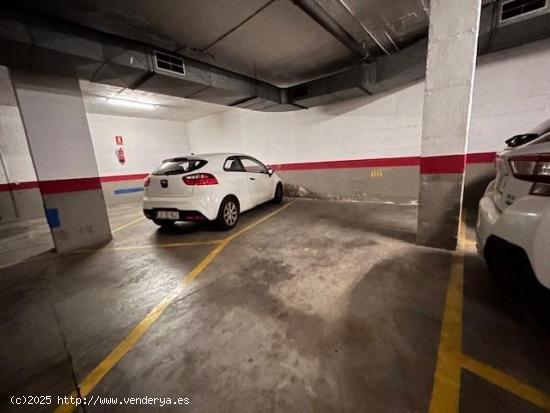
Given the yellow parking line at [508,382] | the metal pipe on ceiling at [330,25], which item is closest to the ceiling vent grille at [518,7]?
the metal pipe on ceiling at [330,25]

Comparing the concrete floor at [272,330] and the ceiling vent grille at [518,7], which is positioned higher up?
the ceiling vent grille at [518,7]

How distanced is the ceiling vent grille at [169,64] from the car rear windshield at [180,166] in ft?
4.82

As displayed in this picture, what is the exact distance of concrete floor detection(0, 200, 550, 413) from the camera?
1.27 m

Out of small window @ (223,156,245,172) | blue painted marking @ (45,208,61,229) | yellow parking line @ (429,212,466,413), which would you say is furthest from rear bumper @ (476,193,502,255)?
blue painted marking @ (45,208,61,229)

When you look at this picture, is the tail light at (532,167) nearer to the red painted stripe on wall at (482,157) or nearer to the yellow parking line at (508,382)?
the yellow parking line at (508,382)

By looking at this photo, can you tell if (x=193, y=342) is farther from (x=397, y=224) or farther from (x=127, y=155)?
(x=127, y=155)

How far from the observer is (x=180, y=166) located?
3.88m

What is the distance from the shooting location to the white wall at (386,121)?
12.6 feet

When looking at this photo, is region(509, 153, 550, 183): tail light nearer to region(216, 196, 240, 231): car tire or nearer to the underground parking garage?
the underground parking garage

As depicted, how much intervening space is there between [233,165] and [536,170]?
401 cm

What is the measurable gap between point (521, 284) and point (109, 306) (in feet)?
10.8

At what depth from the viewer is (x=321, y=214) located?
5.01 metres

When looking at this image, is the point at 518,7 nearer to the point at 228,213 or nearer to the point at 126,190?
the point at 228,213

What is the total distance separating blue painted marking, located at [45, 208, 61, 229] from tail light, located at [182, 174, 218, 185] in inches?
87.7
